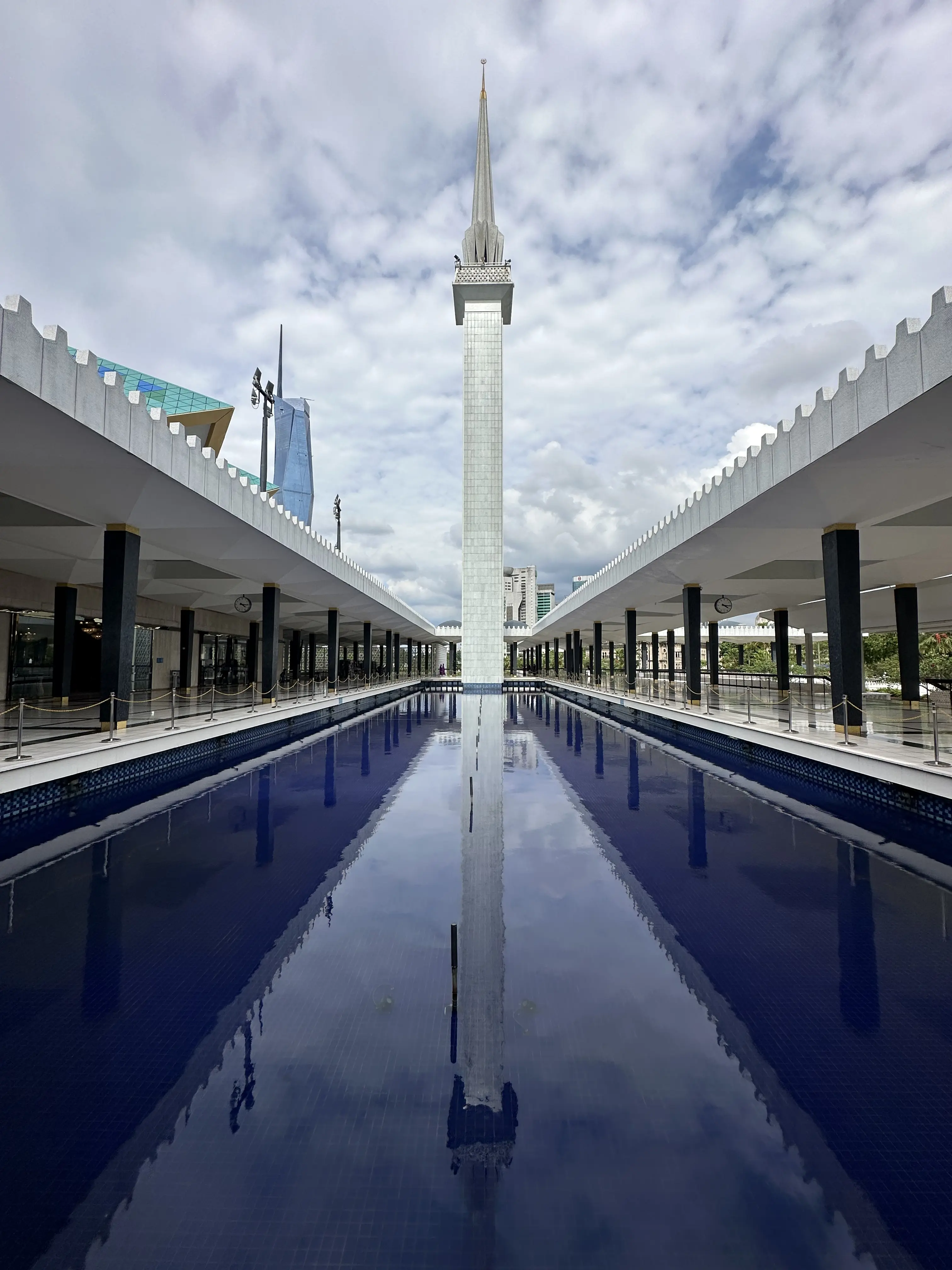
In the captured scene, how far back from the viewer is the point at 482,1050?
129 inches

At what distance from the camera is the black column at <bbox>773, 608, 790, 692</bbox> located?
21.2 metres

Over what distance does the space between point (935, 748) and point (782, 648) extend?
630 inches

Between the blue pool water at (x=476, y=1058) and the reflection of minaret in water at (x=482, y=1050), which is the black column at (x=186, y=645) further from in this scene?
the reflection of minaret in water at (x=482, y=1050)

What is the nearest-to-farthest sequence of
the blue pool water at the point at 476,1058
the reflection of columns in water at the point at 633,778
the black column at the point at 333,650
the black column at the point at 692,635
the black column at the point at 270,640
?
the blue pool water at the point at 476,1058 → the reflection of columns in water at the point at 633,778 → the black column at the point at 270,640 → the black column at the point at 692,635 → the black column at the point at 333,650

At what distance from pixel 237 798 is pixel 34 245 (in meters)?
10.3

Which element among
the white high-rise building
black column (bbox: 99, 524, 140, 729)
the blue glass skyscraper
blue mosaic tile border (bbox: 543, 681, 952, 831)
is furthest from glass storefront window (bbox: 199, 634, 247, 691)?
the white high-rise building

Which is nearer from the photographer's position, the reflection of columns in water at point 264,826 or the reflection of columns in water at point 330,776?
the reflection of columns in water at point 264,826

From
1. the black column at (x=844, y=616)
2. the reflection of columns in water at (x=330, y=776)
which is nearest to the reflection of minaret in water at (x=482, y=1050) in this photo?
the reflection of columns in water at (x=330, y=776)

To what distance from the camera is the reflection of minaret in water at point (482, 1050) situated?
2.41 metres

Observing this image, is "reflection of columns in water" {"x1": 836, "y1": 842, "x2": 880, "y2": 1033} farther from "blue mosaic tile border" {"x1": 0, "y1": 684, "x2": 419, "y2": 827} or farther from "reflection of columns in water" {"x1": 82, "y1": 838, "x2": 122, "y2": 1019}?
"blue mosaic tile border" {"x1": 0, "y1": 684, "x2": 419, "y2": 827}

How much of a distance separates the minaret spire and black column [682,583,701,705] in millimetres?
34924

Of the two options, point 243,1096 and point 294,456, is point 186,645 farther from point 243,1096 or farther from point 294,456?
point 294,456

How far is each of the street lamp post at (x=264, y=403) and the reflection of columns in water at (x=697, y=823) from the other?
17.6 meters

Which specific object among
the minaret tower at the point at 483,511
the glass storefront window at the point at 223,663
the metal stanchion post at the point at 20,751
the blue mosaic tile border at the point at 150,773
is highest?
the minaret tower at the point at 483,511
